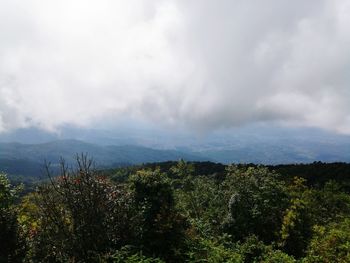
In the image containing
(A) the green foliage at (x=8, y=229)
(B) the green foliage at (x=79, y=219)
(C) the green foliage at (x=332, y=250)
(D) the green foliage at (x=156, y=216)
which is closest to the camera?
(C) the green foliage at (x=332, y=250)

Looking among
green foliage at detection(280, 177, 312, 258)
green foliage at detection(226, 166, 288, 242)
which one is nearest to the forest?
green foliage at detection(280, 177, 312, 258)

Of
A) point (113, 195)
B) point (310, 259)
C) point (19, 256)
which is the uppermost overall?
point (113, 195)

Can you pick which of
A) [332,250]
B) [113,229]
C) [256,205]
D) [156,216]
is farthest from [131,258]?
[256,205]

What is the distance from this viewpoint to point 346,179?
57.3 metres

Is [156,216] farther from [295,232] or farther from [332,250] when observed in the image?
[295,232]

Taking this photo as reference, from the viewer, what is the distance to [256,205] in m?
23.8

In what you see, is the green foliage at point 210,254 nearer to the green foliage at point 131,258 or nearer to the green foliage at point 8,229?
the green foliage at point 131,258

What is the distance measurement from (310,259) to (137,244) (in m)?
6.14

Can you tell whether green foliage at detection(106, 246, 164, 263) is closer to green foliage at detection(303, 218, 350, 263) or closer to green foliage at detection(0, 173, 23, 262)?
green foliage at detection(0, 173, 23, 262)

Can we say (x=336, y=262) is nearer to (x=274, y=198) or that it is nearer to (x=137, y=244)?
(x=137, y=244)

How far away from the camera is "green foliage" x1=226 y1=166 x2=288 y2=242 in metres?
23.4

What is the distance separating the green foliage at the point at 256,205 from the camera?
76.7ft

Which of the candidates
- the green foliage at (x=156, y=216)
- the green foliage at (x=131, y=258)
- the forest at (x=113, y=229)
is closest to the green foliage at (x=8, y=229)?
the forest at (x=113, y=229)

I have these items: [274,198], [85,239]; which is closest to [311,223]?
[274,198]
